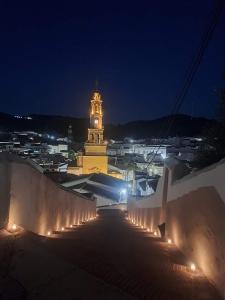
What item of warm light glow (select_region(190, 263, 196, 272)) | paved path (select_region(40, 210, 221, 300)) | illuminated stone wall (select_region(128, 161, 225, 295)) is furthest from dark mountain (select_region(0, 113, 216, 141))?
warm light glow (select_region(190, 263, 196, 272))

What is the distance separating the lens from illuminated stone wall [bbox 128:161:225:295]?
579 cm

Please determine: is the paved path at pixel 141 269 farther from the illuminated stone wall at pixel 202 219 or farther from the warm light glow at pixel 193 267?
the illuminated stone wall at pixel 202 219

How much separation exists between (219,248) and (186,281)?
0.84 metres

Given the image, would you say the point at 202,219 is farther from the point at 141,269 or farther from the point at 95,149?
the point at 95,149

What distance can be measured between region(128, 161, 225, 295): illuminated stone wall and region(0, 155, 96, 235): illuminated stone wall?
321 centimetres

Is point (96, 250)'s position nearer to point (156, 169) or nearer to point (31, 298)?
point (31, 298)

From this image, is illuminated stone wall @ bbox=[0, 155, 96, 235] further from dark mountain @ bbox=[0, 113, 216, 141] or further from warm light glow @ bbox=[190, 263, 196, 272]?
dark mountain @ bbox=[0, 113, 216, 141]

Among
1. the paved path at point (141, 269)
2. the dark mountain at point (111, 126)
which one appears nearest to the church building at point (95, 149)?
the paved path at point (141, 269)

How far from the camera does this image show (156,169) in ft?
244

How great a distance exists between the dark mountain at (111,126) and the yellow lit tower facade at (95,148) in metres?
65.9

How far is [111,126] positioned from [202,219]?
149262mm

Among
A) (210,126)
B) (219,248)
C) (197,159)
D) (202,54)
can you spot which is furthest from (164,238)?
(219,248)

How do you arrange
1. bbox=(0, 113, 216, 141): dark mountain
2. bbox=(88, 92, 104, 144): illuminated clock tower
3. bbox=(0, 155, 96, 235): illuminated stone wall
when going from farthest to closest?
bbox=(0, 113, 216, 141): dark mountain
bbox=(88, 92, 104, 144): illuminated clock tower
bbox=(0, 155, 96, 235): illuminated stone wall

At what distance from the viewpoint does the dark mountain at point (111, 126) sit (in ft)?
435
